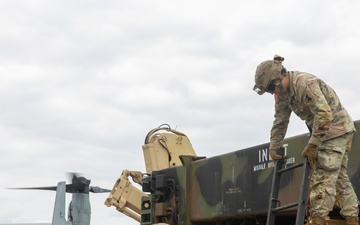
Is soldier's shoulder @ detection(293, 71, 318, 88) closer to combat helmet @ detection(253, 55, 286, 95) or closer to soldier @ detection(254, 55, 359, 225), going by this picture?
soldier @ detection(254, 55, 359, 225)

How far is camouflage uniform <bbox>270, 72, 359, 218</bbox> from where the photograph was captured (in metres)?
6.60

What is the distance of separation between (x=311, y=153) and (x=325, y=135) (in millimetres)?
210

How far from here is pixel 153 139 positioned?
15.2 metres

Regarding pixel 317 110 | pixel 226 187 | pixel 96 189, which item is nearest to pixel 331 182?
pixel 317 110

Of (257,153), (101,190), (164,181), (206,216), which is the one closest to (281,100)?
(257,153)

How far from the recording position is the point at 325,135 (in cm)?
670

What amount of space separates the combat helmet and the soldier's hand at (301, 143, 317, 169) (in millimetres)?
691

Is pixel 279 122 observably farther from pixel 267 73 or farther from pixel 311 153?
pixel 311 153

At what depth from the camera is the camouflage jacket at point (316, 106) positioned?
6590 millimetres

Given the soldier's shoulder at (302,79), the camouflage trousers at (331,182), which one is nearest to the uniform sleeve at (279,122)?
the soldier's shoulder at (302,79)

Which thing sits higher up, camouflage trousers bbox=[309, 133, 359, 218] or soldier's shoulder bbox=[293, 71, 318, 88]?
soldier's shoulder bbox=[293, 71, 318, 88]

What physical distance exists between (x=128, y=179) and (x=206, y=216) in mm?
4483

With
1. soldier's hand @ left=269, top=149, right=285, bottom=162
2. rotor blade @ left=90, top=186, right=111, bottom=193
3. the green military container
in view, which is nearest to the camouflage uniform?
soldier's hand @ left=269, top=149, right=285, bottom=162

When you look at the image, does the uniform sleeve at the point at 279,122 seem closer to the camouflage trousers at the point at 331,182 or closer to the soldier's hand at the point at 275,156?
the soldier's hand at the point at 275,156
